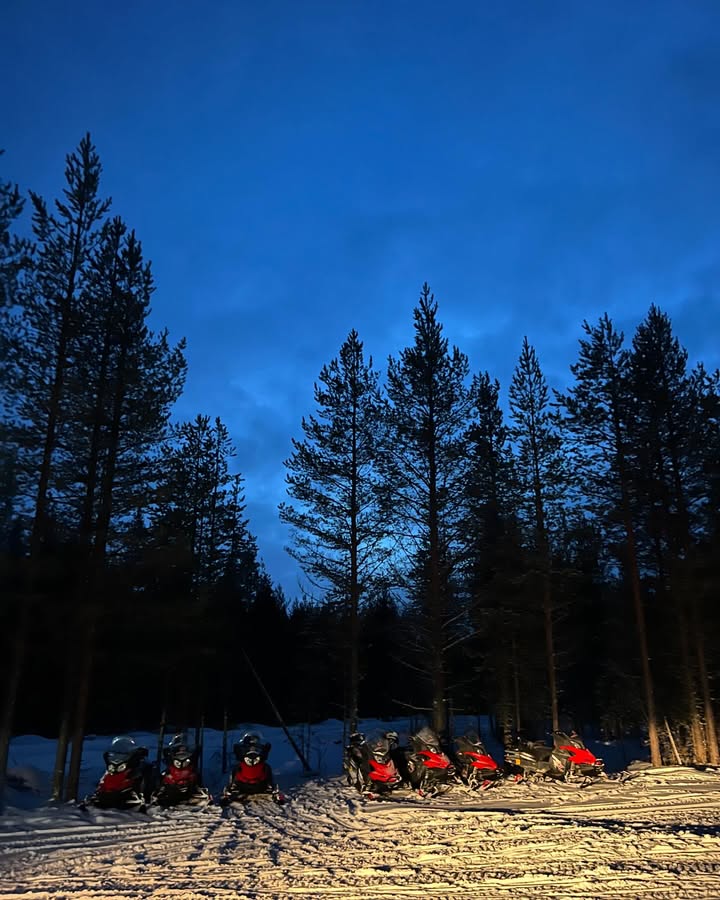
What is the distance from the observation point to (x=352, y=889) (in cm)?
565

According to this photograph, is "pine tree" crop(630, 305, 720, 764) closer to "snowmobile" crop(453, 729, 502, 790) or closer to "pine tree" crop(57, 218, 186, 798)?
"snowmobile" crop(453, 729, 502, 790)

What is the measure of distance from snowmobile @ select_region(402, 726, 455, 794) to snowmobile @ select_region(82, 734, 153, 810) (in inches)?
181

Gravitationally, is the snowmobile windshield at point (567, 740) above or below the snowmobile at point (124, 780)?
above

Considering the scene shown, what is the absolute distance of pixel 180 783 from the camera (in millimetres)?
11266

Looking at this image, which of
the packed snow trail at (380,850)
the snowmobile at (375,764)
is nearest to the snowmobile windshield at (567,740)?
the packed snow trail at (380,850)

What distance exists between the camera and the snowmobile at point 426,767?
12.2 m

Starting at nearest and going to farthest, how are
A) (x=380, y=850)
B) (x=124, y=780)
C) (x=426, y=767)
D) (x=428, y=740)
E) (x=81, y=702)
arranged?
(x=380, y=850) → (x=124, y=780) → (x=426, y=767) → (x=428, y=740) → (x=81, y=702)

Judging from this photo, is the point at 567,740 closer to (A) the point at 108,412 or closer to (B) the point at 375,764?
(B) the point at 375,764

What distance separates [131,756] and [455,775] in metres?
6.04

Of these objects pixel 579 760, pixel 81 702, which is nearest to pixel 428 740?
pixel 579 760

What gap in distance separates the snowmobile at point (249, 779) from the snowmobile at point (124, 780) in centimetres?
134

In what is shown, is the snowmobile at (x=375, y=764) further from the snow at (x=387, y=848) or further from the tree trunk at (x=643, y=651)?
the tree trunk at (x=643, y=651)

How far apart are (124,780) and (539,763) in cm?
817

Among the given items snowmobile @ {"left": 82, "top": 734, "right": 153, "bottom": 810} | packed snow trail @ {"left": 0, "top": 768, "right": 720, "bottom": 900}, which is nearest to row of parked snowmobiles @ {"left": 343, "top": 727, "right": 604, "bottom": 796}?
packed snow trail @ {"left": 0, "top": 768, "right": 720, "bottom": 900}
